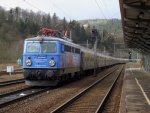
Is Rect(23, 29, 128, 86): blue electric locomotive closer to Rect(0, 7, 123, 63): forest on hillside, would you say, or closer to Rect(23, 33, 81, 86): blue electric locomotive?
Rect(23, 33, 81, 86): blue electric locomotive

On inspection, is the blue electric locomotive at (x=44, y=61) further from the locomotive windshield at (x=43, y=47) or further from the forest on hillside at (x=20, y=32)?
the forest on hillside at (x=20, y=32)

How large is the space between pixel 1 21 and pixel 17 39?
5806 mm

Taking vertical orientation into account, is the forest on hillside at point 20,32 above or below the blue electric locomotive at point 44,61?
above

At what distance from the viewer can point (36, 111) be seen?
13.5 m

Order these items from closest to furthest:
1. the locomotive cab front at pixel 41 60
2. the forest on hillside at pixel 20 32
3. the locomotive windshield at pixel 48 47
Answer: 1. the locomotive cab front at pixel 41 60
2. the locomotive windshield at pixel 48 47
3. the forest on hillside at pixel 20 32

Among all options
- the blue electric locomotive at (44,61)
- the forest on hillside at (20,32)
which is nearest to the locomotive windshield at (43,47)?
the blue electric locomotive at (44,61)

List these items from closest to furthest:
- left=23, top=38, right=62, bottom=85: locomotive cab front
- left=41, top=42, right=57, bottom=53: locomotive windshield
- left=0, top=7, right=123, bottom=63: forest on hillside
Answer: left=23, top=38, right=62, bottom=85: locomotive cab front < left=41, top=42, right=57, bottom=53: locomotive windshield < left=0, top=7, right=123, bottom=63: forest on hillside

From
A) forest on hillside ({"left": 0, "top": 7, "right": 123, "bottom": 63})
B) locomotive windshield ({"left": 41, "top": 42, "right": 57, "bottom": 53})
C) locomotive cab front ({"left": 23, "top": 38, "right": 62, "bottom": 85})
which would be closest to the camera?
locomotive cab front ({"left": 23, "top": 38, "right": 62, "bottom": 85})

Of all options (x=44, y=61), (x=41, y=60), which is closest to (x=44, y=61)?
(x=44, y=61)

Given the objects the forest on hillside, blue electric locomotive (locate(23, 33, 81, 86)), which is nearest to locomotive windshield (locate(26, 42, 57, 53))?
blue electric locomotive (locate(23, 33, 81, 86))

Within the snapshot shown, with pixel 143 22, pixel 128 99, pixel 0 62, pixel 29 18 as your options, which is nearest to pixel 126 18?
pixel 143 22

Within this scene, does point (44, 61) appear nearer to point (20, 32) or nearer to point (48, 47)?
point (48, 47)

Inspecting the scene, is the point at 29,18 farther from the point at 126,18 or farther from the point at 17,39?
the point at 126,18

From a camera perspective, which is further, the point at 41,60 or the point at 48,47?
the point at 48,47
